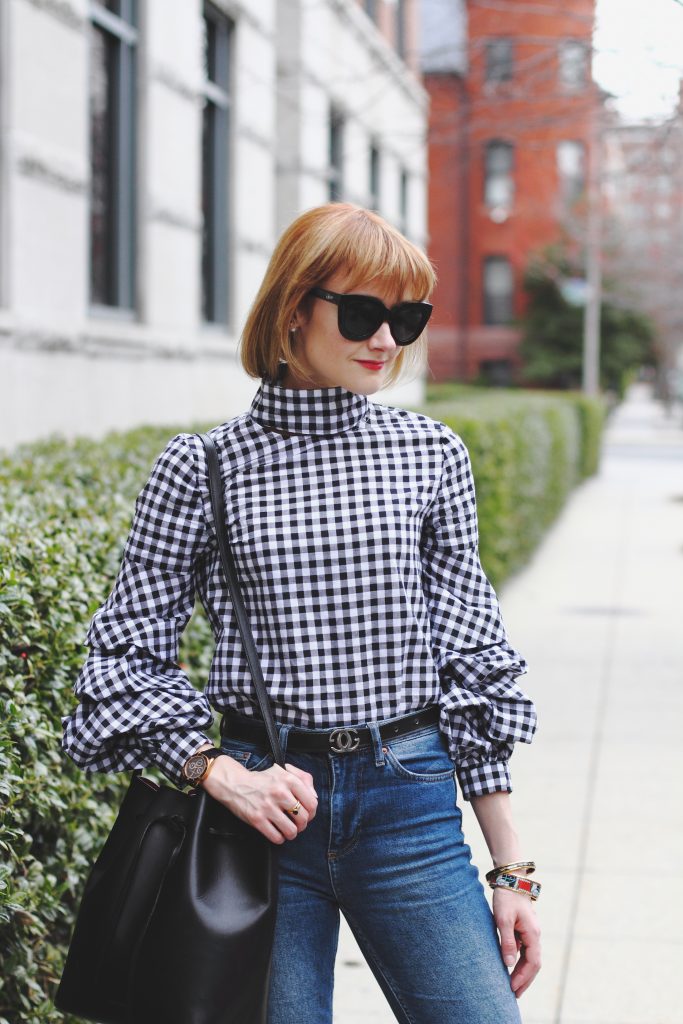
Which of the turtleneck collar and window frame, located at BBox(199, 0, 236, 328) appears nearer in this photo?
the turtleneck collar

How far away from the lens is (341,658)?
229cm

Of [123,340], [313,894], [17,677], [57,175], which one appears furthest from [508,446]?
[313,894]

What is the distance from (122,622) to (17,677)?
36.7 inches

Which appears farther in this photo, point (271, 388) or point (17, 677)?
point (17, 677)

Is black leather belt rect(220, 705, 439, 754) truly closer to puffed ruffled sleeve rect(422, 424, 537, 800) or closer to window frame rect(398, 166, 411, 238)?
puffed ruffled sleeve rect(422, 424, 537, 800)

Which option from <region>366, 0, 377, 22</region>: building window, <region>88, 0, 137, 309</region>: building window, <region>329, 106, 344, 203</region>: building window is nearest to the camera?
<region>88, 0, 137, 309</region>: building window

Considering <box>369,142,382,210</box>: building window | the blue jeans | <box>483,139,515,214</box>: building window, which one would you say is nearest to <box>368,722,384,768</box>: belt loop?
the blue jeans

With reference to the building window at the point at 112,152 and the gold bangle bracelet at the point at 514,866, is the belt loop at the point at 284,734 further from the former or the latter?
the building window at the point at 112,152

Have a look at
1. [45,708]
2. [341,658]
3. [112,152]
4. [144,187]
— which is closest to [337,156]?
[144,187]

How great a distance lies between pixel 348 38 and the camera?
18.0 meters

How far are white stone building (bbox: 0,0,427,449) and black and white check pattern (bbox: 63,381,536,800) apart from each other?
20.5 ft

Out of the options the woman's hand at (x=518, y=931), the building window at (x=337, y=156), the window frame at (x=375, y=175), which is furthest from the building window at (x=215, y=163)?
the woman's hand at (x=518, y=931)

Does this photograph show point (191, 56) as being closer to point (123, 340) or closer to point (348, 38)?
point (123, 340)

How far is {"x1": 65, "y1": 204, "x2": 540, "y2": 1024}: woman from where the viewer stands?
7.52ft
